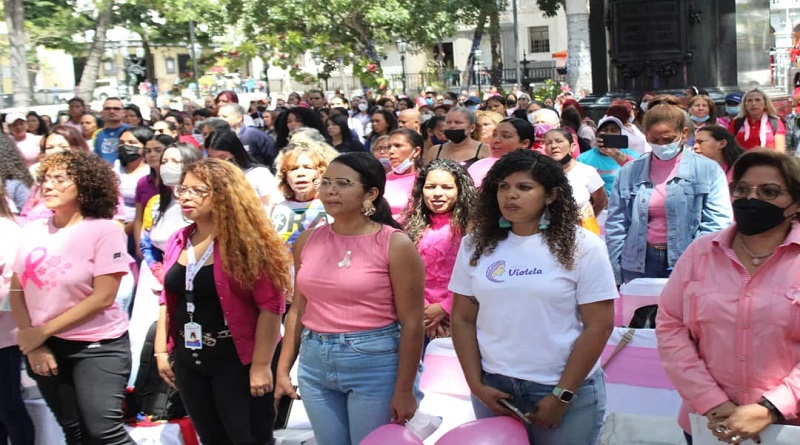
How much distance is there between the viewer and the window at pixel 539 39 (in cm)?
7119

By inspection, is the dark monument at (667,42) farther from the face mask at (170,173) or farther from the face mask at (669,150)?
the face mask at (170,173)

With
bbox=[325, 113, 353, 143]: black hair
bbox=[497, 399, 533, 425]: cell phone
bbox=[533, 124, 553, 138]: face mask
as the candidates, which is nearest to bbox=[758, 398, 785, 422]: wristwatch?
bbox=[497, 399, 533, 425]: cell phone

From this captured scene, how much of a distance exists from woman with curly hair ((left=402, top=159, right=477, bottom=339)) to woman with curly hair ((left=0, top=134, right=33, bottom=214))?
3485 mm

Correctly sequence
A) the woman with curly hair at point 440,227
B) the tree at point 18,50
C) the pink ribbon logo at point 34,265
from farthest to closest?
the tree at point 18,50 < the woman with curly hair at point 440,227 < the pink ribbon logo at point 34,265

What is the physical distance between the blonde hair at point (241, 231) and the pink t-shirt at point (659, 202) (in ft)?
8.88

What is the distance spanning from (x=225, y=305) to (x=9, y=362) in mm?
1785

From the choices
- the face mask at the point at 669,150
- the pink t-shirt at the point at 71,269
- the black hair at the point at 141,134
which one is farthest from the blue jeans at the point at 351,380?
the black hair at the point at 141,134

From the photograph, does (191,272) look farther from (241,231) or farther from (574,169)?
(574,169)

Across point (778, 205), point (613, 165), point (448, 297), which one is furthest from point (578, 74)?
point (778, 205)

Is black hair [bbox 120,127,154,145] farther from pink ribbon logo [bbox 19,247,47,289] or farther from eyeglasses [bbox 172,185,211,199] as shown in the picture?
eyeglasses [bbox 172,185,211,199]

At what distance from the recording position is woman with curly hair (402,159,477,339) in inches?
248

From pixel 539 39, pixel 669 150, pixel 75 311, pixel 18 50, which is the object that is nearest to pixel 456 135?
pixel 669 150

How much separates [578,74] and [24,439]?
29.1 m

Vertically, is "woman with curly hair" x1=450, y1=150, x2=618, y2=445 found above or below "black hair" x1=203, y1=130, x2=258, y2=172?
below
